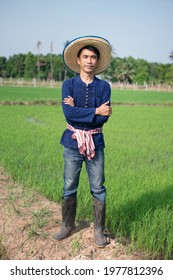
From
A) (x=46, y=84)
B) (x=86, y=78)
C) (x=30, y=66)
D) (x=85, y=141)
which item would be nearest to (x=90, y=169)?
(x=85, y=141)

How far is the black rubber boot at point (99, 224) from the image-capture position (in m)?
2.46

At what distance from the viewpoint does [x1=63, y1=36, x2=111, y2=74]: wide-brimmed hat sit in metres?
2.28

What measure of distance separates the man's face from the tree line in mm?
43105

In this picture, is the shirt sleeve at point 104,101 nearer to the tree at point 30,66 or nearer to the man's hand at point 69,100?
the man's hand at point 69,100

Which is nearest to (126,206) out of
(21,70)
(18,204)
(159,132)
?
(18,204)

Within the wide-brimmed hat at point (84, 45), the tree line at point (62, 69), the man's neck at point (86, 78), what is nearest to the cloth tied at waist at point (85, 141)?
the man's neck at point (86, 78)

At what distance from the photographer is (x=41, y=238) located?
262cm

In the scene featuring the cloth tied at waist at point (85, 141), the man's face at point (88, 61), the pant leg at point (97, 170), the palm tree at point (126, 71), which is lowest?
the pant leg at point (97, 170)

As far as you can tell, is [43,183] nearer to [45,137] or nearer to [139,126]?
[45,137]

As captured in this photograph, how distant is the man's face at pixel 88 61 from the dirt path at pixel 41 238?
121cm

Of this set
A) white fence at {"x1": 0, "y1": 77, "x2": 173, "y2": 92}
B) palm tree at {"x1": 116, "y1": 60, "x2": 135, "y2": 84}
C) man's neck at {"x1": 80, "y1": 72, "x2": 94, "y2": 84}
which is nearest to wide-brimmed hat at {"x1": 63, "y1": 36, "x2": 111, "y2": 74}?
man's neck at {"x1": 80, "y1": 72, "x2": 94, "y2": 84}

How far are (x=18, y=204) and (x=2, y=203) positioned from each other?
6.1 inches

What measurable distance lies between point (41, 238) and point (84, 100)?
1.09 meters

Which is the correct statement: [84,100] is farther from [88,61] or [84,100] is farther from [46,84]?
[46,84]
